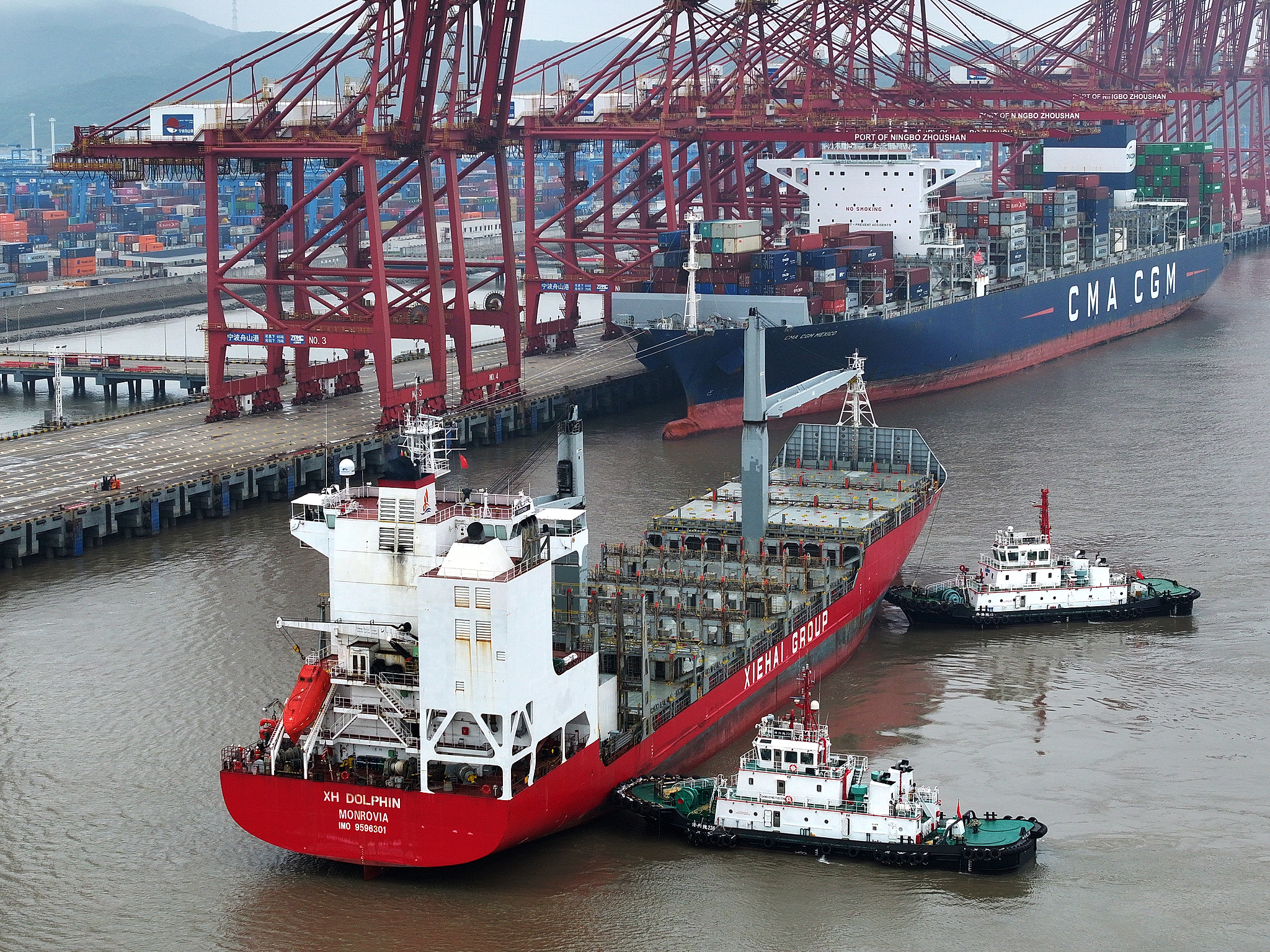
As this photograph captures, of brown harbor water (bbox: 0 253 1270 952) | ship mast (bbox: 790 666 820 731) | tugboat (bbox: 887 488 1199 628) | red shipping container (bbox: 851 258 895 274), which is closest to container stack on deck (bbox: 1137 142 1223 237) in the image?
red shipping container (bbox: 851 258 895 274)

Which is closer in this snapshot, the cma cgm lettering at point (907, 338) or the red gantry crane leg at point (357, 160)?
the red gantry crane leg at point (357, 160)

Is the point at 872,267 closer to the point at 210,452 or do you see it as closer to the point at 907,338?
the point at 907,338

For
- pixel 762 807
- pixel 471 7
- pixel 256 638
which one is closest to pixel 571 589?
pixel 762 807

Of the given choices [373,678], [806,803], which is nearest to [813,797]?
[806,803]

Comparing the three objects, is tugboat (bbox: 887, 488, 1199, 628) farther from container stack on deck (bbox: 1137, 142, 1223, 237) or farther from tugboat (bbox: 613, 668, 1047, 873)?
container stack on deck (bbox: 1137, 142, 1223, 237)

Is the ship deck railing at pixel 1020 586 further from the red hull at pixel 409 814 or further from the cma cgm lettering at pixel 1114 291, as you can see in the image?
the cma cgm lettering at pixel 1114 291

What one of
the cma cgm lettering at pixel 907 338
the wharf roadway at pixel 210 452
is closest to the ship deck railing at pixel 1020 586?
the wharf roadway at pixel 210 452
